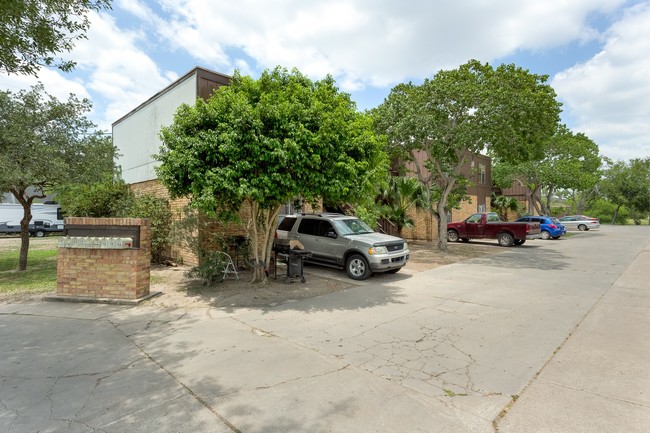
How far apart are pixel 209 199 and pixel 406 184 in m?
14.8

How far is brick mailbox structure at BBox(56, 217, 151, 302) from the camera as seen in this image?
709cm

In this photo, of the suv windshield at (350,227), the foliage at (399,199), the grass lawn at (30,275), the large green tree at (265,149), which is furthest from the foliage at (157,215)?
the foliage at (399,199)

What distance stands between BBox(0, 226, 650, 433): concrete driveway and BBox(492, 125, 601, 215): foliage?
25626mm

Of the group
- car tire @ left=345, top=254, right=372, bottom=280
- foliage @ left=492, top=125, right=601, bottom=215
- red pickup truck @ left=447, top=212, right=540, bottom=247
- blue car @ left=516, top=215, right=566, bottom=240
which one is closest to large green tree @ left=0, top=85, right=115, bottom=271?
car tire @ left=345, top=254, right=372, bottom=280

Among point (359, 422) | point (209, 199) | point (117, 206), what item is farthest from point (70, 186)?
point (359, 422)

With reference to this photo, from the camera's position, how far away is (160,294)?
7.80 metres

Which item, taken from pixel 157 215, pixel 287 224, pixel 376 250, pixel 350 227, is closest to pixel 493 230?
pixel 350 227

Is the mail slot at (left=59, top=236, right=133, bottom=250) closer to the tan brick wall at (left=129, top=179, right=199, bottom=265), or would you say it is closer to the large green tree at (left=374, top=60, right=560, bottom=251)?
the tan brick wall at (left=129, top=179, right=199, bottom=265)

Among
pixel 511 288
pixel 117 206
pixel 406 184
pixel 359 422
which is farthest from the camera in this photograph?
pixel 406 184

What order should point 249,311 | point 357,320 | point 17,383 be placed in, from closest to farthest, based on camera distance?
1. point 17,383
2. point 357,320
3. point 249,311

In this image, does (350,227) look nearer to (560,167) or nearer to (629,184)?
(560,167)

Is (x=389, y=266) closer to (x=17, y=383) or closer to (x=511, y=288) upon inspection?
(x=511, y=288)

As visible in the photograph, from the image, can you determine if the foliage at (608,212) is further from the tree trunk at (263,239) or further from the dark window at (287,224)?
the tree trunk at (263,239)

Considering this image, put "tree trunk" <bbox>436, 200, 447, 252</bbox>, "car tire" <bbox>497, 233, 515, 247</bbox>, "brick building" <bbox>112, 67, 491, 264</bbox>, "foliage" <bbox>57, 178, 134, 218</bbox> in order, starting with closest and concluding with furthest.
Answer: "brick building" <bbox>112, 67, 491, 264</bbox> → "foliage" <bbox>57, 178, 134, 218</bbox> → "tree trunk" <bbox>436, 200, 447, 252</bbox> → "car tire" <bbox>497, 233, 515, 247</bbox>
